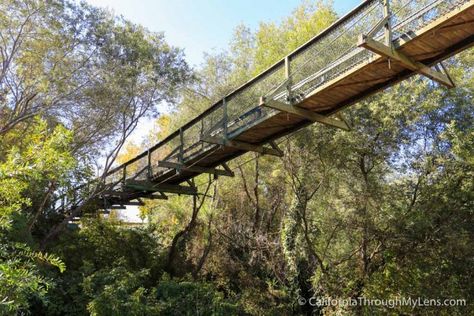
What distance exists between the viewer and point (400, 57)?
12.6ft

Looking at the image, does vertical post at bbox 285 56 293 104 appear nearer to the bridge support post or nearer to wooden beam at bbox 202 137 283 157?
the bridge support post

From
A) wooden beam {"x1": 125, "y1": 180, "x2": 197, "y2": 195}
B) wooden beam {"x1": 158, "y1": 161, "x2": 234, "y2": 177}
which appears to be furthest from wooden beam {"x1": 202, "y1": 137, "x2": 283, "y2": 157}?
wooden beam {"x1": 125, "y1": 180, "x2": 197, "y2": 195}

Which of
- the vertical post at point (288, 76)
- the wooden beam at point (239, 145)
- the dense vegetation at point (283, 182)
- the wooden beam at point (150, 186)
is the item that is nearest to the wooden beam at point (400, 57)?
the vertical post at point (288, 76)

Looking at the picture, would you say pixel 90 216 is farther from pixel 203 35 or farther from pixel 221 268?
pixel 203 35

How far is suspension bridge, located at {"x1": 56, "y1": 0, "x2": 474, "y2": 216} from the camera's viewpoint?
144 inches

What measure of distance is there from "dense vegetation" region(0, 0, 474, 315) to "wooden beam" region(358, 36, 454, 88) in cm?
222

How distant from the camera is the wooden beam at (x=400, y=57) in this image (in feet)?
11.6

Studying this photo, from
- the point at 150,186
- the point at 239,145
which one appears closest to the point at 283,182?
the point at 150,186

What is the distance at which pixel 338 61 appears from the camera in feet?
13.9

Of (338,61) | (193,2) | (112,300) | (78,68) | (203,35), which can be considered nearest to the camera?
(338,61)

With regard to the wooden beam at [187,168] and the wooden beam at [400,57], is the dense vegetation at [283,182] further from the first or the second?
the wooden beam at [400,57]

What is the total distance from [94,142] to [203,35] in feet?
11.2

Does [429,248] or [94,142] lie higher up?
[94,142]

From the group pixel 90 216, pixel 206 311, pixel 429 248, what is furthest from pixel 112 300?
pixel 429 248
